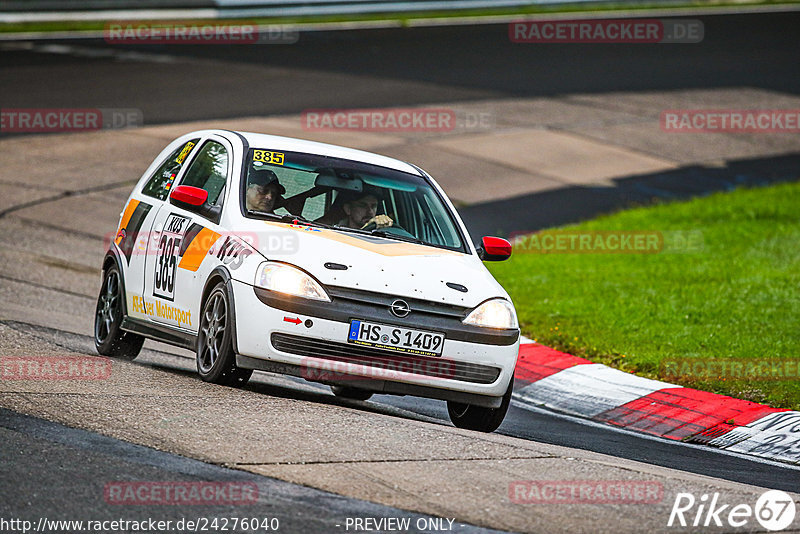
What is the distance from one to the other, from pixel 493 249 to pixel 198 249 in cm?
199

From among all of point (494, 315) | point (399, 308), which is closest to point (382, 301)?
point (399, 308)

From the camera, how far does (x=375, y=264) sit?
7.66 metres

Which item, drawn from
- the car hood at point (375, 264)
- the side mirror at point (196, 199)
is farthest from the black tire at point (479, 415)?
the side mirror at point (196, 199)

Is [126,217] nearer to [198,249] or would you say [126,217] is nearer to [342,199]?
[198,249]

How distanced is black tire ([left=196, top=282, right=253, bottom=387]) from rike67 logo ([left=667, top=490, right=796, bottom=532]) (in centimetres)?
285

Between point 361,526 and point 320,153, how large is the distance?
13.2ft

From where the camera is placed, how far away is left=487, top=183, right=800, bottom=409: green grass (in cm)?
1062

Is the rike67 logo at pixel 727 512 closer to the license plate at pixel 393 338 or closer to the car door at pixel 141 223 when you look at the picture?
the license plate at pixel 393 338

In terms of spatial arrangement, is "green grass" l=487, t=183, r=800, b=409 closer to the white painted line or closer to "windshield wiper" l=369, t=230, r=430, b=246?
the white painted line

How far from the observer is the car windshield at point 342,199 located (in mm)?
8461

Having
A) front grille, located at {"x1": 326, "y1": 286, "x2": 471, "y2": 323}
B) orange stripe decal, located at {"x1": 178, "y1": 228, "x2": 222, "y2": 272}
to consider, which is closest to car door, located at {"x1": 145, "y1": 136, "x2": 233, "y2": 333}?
orange stripe decal, located at {"x1": 178, "y1": 228, "x2": 222, "y2": 272}

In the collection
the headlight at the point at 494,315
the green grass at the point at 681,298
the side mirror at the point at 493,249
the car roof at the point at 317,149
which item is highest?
the car roof at the point at 317,149

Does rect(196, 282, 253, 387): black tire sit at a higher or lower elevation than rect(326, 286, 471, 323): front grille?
lower

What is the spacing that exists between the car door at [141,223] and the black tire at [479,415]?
2244 mm
